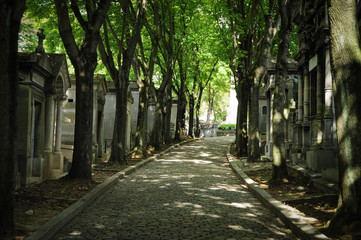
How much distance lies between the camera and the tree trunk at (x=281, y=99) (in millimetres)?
10906

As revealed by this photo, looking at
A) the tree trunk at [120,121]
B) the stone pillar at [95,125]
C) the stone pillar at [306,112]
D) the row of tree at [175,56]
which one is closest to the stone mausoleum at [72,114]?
the stone pillar at [95,125]

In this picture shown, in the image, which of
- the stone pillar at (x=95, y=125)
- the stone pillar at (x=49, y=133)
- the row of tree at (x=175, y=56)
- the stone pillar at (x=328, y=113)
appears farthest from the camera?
the stone pillar at (x=95, y=125)

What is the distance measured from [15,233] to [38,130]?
7617 millimetres

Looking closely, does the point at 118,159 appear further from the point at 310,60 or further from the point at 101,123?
the point at 310,60

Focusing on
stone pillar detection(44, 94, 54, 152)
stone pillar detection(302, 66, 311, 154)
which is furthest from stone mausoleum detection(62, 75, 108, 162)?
stone pillar detection(302, 66, 311, 154)

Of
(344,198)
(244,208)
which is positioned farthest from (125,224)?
(344,198)

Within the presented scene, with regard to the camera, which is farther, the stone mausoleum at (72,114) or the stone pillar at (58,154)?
the stone mausoleum at (72,114)

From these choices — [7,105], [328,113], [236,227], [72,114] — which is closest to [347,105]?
[236,227]

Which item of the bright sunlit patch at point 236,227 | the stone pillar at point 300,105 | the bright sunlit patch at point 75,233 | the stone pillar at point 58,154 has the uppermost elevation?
the stone pillar at point 300,105

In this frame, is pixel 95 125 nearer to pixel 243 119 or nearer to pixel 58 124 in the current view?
pixel 58 124

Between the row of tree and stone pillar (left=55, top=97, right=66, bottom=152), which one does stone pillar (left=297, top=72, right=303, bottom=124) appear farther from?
stone pillar (left=55, top=97, right=66, bottom=152)

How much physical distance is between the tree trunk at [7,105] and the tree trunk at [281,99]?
7319 mm

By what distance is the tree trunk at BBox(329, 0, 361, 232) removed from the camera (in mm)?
5445

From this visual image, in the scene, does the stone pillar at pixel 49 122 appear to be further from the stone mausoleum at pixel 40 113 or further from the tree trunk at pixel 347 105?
the tree trunk at pixel 347 105
